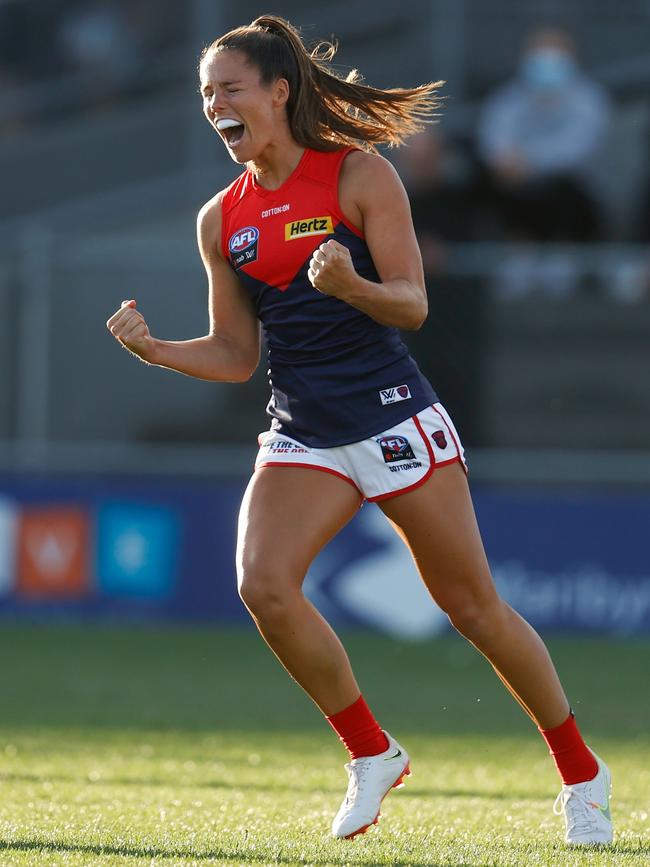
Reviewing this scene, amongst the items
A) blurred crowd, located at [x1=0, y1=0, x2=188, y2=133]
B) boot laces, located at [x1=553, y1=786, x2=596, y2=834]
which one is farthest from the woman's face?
blurred crowd, located at [x1=0, y1=0, x2=188, y2=133]

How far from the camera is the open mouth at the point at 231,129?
4.64 meters

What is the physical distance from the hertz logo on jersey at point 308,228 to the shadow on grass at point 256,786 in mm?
2024

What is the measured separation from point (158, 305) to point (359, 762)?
681 centimetres

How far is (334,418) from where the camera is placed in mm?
4676

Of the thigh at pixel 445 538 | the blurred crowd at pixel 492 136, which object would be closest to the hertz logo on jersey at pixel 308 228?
the thigh at pixel 445 538

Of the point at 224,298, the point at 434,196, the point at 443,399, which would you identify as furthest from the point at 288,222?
the point at 434,196

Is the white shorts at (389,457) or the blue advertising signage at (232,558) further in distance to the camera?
the blue advertising signage at (232,558)

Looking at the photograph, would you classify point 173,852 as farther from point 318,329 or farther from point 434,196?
point 434,196

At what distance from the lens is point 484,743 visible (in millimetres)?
7016

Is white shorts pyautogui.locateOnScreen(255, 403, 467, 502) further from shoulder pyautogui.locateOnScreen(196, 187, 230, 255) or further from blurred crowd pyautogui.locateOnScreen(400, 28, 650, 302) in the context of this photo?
blurred crowd pyautogui.locateOnScreen(400, 28, 650, 302)

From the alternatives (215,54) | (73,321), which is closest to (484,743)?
(215,54)

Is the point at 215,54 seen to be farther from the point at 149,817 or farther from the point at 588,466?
the point at 588,466

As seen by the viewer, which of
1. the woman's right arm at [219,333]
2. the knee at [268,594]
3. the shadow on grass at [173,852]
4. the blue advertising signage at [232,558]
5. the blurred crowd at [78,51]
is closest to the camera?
the shadow on grass at [173,852]

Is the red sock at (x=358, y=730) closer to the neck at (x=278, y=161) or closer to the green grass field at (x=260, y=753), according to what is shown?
the green grass field at (x=260, y=753)
